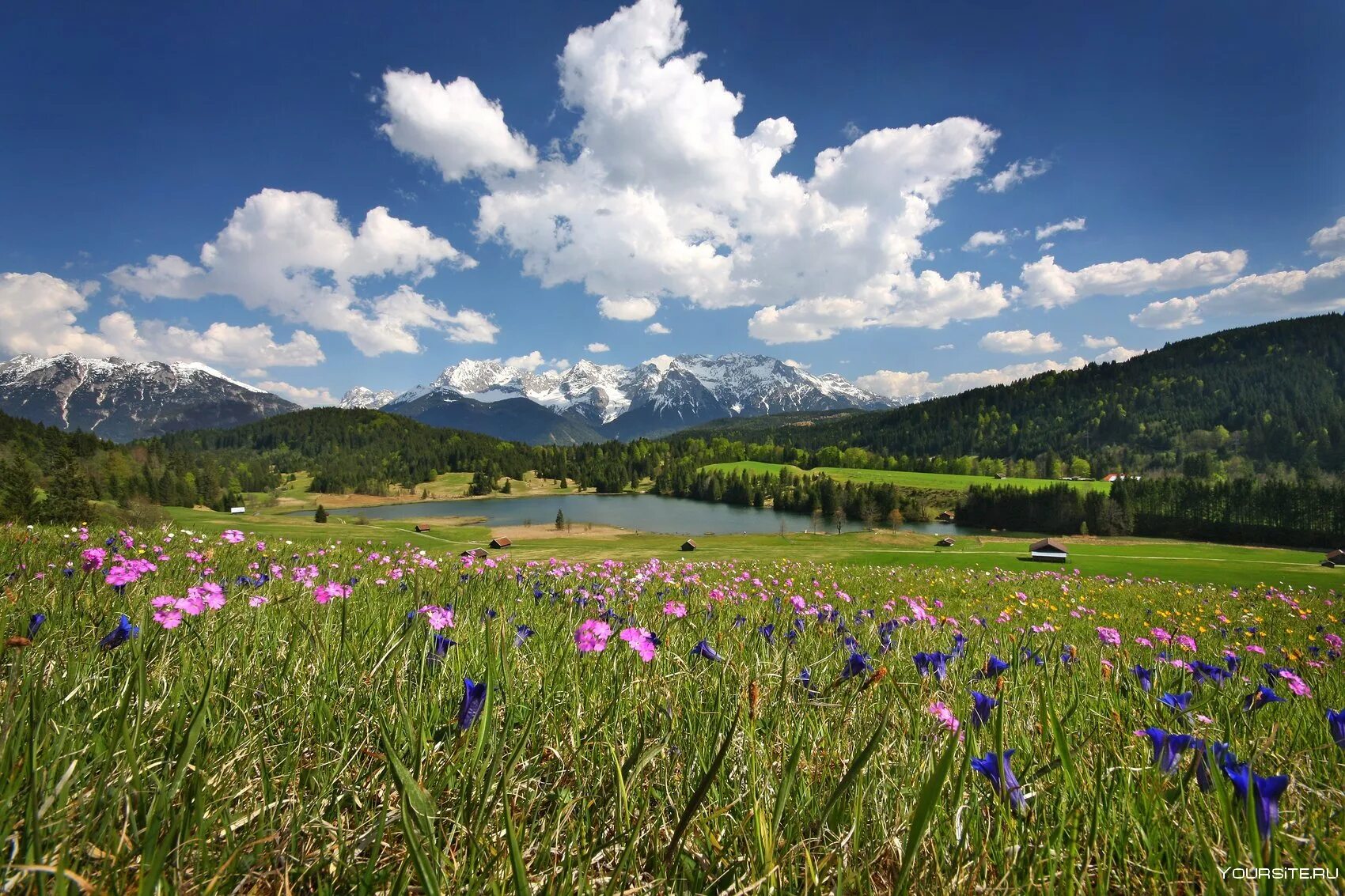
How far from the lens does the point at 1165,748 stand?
6.04ft

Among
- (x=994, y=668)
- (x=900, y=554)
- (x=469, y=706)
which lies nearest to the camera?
(x=469, y=706)

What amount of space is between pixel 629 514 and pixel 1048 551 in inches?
4042

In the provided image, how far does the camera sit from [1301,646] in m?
5.85

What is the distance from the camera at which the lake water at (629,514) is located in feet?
376

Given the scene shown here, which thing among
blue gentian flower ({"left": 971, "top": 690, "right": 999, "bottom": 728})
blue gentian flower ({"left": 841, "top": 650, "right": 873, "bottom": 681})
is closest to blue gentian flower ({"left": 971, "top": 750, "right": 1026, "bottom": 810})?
blue gentian flower ({"left": 971, "top": 690, "right": 999, "bottom": 728})

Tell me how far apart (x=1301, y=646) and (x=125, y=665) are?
9801mm

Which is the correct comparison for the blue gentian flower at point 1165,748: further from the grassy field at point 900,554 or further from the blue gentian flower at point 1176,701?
the grassy field at point 900,554

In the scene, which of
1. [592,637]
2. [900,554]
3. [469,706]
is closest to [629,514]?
[900,554]

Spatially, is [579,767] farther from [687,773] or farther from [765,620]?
[765,620]

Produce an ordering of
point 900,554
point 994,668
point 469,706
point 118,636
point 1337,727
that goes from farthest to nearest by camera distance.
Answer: point 900,554 → point 994,668 → point 1337,727 → point 118,636 → point 469,706

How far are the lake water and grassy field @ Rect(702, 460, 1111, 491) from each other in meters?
24.8

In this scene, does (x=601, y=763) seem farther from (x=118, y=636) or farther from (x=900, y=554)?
(x=900, y=554)

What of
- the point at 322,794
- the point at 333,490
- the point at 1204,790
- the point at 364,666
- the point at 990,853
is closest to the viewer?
the point at 322,794

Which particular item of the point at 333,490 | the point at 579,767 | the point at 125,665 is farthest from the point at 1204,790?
the point at 333,490
